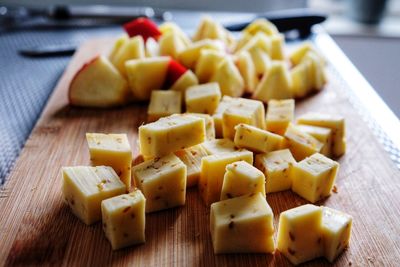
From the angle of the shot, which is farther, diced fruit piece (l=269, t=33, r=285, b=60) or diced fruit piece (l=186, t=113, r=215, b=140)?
diced fruit piece (l=269, t=33, r=285, b=60)

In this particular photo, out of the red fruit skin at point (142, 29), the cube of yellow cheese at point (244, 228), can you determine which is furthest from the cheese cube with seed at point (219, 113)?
the red fruit skin at point (142, 29)

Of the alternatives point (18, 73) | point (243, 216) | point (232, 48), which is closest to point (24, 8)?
point (18, 73)

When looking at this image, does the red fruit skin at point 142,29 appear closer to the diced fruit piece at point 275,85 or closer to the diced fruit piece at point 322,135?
the diced fruit piece at point 275,85

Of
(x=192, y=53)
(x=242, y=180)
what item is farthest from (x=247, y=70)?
(x=242, y=180)

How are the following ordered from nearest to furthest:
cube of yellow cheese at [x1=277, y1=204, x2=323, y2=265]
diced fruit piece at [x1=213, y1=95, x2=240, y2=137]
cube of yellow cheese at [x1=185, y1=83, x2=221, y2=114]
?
cube of yellow cheese at [x1=277, y1=204, x2=323, y2=265] < diced fruit piece at [x1=213, y1=95, x2=240, y2=137] < cube of yellow cheese at [x1=185, y1=83, x2=221, y2=114]

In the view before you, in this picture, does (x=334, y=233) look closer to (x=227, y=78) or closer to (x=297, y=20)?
(x=227, y=78)

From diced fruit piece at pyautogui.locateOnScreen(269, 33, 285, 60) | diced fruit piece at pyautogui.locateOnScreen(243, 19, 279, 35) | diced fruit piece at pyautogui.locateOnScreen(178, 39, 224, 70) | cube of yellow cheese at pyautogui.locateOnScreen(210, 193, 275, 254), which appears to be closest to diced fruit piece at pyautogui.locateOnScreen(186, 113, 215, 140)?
cube of yellow cheese at pyautogui.locateOnScreen(210, 193, 275, 254)

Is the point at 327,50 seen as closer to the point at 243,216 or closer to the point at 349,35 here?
the point at 349,35

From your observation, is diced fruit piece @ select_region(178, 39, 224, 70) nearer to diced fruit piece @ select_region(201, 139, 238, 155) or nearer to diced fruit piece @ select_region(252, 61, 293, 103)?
diced fruit piece @ select_region(252, 61, 293, 103)
